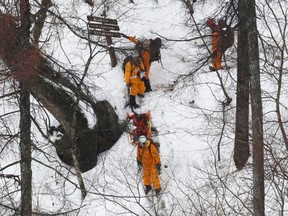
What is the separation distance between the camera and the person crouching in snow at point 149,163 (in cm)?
1003

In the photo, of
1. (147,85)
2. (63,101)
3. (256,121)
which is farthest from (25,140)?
(147,85)

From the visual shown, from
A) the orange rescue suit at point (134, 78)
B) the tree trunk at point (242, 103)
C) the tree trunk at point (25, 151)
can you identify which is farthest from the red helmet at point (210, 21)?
the tree trunk at point (25, 151)

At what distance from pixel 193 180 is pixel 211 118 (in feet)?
6.44

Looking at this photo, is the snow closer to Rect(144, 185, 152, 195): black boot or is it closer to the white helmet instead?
Rect(144, 185, 152, 195): black boot

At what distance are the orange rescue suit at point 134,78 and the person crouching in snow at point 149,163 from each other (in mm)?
2524

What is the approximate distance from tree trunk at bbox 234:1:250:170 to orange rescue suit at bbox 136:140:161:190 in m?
1.93

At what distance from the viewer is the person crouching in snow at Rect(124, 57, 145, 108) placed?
38.8 feet

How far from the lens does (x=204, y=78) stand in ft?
42.2

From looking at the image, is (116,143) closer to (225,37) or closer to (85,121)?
(85,121)

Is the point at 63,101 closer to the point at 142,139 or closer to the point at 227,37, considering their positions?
the point at 142,139

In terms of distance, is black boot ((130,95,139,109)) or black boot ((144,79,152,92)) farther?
black boot ((144,79,152,92))

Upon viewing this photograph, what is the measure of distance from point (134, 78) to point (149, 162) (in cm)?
291

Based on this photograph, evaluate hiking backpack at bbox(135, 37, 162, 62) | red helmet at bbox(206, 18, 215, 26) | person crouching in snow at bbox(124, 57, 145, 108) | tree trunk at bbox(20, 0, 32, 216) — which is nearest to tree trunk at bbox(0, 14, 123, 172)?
tree trunk at bbox(20, 0, 32, 216)

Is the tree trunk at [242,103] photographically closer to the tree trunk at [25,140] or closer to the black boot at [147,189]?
the black boot at [147,189]
